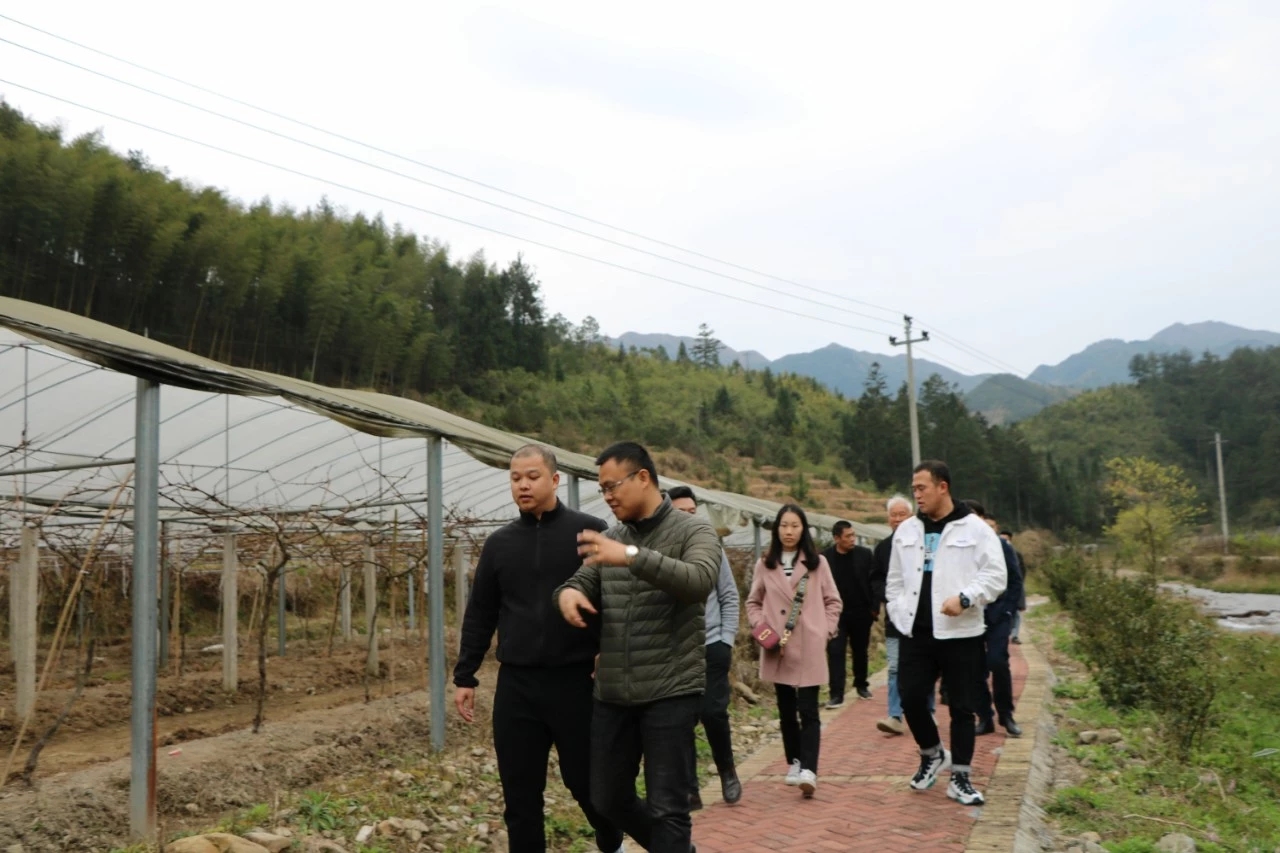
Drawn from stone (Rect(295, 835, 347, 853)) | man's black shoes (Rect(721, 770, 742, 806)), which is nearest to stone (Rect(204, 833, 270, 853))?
stone (Rect(295, 835, 347, 853))

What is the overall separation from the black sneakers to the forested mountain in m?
23.5

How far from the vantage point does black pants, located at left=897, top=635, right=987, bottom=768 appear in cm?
523

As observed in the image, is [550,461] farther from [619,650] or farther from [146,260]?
[146,260]

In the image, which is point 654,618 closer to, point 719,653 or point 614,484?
point 614,484

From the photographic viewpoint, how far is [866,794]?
588 cm

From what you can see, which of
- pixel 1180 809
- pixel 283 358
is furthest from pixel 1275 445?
pixel 1180 809

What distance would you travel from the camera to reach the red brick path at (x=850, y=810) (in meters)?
4.91

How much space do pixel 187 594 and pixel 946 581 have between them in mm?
20782

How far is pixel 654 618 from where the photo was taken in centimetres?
362

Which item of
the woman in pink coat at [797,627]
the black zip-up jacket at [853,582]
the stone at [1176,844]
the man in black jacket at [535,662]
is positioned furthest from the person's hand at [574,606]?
the black zip-up jacket at [853,582]

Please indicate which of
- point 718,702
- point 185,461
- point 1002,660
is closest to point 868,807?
point 718,702

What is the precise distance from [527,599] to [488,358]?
5045 cm

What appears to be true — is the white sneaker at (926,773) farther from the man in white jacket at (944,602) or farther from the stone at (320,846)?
the stone at (320,846)

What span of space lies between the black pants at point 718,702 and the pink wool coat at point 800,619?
0.80 ft
